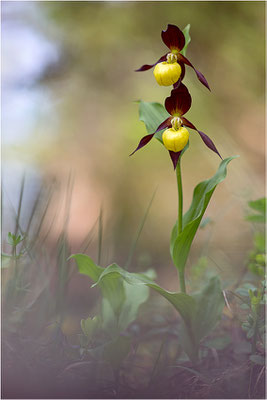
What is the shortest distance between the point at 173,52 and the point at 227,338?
0.56 metres

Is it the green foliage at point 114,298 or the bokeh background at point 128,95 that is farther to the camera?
the bokeh background at point 128,95

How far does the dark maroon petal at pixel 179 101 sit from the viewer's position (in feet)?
2.04

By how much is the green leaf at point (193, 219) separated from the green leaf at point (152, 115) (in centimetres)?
15

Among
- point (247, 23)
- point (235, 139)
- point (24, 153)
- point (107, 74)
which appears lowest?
point (24, 153)

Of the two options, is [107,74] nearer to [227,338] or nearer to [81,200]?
[81,200]

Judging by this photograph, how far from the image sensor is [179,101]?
2.09 feet

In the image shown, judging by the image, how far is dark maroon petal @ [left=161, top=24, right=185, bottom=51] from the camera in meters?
0.61

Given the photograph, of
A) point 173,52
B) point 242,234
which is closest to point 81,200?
point 242,234

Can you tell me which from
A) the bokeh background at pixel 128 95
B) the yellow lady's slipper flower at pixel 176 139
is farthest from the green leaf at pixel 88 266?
the bokeh background at pixel 128 95

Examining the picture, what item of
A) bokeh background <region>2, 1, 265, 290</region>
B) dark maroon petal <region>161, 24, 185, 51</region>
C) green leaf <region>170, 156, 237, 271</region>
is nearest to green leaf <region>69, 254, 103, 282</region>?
green leaf <region>170, 156, 237, 271</region>

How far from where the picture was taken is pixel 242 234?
1.44m

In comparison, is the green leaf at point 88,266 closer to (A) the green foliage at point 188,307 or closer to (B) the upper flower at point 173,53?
(A) the green foliage at point 188,307

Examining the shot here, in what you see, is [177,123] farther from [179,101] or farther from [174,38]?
[174,38]

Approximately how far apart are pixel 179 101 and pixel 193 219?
215 mm
